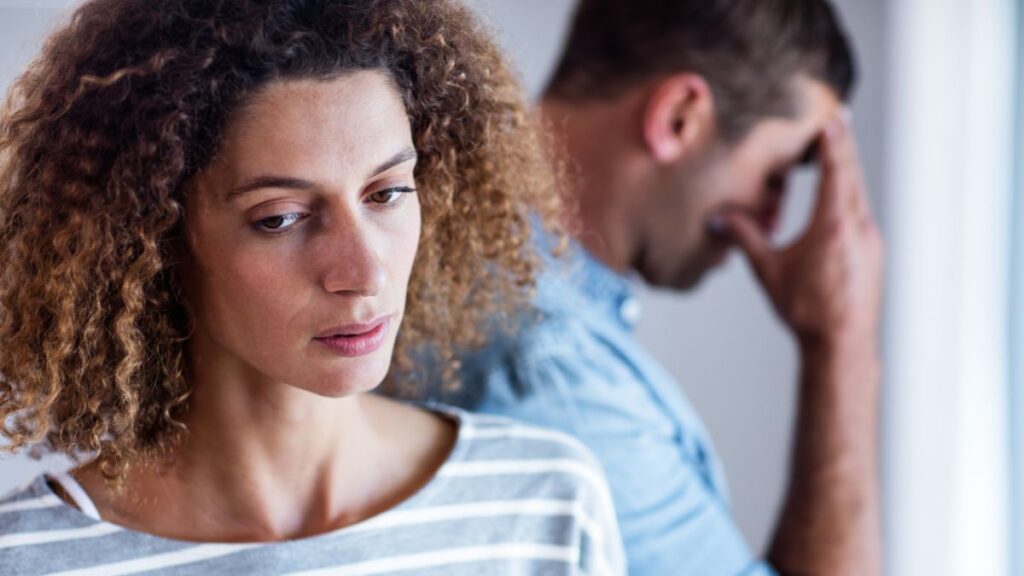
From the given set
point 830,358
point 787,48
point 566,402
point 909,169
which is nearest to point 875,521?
point 830,358

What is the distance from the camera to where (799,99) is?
138 centimetres

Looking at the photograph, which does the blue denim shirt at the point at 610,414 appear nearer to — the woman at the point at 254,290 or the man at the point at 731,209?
the man at the point at 731,209

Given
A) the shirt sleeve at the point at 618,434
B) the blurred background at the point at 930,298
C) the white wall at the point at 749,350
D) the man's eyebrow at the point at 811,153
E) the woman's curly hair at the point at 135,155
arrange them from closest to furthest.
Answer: the woman's curly hair at the point at 135,155, the shirt sleeve at the point at 618,434, the man's eyebrow at the point at 811,153, the blurred background at the point at 930,298, the white wall at the point at 749,350

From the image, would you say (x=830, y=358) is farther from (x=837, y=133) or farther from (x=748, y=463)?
(x=748, y=463)

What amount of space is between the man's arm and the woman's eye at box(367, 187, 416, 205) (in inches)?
26.8

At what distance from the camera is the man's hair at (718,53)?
4.37 ft

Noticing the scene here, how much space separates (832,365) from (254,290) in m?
0.79

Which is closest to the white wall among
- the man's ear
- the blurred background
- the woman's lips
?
the blurred background

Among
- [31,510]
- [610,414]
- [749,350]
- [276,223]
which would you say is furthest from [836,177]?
[31,510]

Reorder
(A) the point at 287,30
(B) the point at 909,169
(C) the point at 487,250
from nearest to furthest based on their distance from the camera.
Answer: (A) the point at 287,30, (C) the point at 487,250, (B) the point at 909,169

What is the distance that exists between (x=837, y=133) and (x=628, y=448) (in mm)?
534

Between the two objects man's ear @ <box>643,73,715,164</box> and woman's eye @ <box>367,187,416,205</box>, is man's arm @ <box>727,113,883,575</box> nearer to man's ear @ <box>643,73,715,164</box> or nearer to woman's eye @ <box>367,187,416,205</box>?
man's ear @ <box>643,73,715,164</box>

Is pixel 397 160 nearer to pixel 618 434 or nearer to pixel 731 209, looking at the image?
pixel 618 434

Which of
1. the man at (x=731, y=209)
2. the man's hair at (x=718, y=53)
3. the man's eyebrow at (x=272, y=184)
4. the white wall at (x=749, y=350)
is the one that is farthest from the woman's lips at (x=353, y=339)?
the white wall at (x=749, y=350)
